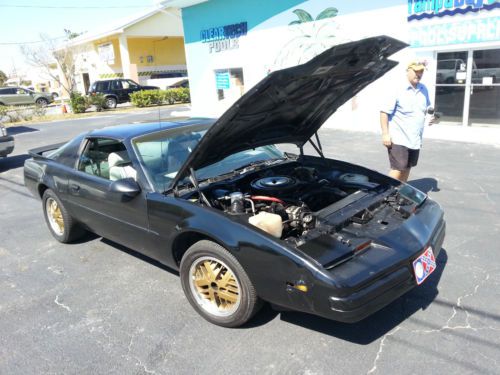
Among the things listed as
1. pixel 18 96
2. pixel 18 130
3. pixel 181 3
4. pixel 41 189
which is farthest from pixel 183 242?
pixel 18 96

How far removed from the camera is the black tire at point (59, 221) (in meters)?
4.63

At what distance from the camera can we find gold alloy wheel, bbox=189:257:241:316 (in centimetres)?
297

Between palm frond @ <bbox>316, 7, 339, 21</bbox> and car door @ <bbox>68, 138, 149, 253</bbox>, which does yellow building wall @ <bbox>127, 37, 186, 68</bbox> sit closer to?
palm frond @ <bbox>316, 7, 339, 21</bbox>

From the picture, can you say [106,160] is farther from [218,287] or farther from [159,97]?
[159,97]

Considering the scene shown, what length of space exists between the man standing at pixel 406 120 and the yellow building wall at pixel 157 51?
29.7m

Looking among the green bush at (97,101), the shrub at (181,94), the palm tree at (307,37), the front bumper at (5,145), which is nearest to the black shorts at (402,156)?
the palm tree at (307,37)

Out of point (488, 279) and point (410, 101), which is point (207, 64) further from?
point (488, 279)

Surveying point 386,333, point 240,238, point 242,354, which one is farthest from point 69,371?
point 386,333

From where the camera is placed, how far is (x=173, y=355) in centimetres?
282

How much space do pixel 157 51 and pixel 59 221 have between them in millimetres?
30770

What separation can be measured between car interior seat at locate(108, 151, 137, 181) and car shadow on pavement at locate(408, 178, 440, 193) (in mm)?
4135

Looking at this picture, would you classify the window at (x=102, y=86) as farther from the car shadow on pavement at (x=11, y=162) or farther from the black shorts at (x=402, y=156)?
the black shorts at (x=402, y=156)

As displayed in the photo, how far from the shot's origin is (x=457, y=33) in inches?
364

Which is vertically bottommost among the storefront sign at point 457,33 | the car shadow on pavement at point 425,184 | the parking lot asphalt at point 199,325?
the parking lot asphalt at point 199,325
